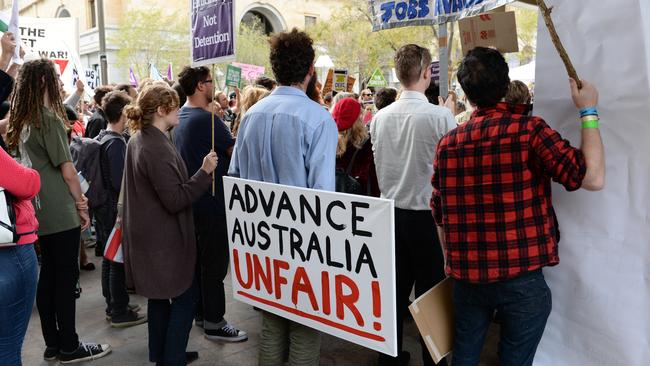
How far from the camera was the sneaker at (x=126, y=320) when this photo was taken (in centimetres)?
432

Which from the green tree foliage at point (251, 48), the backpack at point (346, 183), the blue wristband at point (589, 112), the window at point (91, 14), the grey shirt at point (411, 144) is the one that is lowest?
the backpack at point (346, 183)

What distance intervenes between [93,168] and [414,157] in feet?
10.1

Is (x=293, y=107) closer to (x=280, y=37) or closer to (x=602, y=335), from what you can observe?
(x=280, y=37)

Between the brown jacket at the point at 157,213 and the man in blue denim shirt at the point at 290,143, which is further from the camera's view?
the brown jacket at the point at 157,213

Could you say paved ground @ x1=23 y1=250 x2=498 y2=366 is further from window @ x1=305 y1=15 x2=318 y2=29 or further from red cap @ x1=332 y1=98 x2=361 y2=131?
window @ x1=305 y1=15 x2=318 y2=29

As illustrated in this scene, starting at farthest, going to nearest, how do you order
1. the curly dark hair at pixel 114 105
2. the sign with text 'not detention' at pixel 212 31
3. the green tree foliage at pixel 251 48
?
1. the green tree foliage at pixel 251 48
2. the curly dark hair at pixel 114 105
3. the sign with text 'not detention' at pixel 212 31

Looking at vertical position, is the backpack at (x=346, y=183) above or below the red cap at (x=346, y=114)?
below

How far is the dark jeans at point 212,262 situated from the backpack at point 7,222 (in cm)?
158

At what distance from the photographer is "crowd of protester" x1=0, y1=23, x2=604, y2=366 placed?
216 cm

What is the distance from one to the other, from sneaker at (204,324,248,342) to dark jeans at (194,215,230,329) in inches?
1.4

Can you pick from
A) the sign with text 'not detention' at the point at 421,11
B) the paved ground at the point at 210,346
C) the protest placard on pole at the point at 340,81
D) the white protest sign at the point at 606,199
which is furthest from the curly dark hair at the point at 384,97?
the protest placard on pole at the point at 340,81

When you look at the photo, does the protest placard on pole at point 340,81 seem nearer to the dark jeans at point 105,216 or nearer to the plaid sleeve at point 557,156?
the dark jeans at point 105,216

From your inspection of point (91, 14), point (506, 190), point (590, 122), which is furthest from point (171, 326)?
point (91, 14)

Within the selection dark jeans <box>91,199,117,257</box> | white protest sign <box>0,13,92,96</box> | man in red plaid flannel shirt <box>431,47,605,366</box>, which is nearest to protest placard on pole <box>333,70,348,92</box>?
white protest sign <box>0,13,92,96</box>
